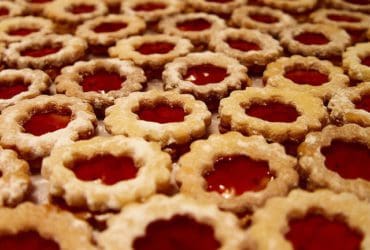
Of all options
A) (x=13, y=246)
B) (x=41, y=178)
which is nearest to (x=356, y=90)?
(x=41, y=178)

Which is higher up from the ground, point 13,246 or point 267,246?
point 267,246

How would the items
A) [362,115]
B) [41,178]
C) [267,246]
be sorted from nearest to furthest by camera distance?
[267,246] < [41,178] < [362,115]

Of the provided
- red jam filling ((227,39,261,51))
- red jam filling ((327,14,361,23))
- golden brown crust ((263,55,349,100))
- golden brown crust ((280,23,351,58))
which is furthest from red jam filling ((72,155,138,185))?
red jam filling ((327,14,361,23))

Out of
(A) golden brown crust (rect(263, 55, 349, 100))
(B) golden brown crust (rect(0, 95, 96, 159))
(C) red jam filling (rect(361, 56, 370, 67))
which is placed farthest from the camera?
(C) red jam filling (rect(361, 56, 370, 67))

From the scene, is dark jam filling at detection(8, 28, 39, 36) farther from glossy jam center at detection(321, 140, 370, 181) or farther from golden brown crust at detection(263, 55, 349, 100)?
glossy jam center at detection(321, 140, 370, 181)

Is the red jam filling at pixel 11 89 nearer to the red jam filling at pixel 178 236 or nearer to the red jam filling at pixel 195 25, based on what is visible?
the red jam filling at pixel 195 25

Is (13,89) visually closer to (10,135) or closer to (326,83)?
(10,135)
